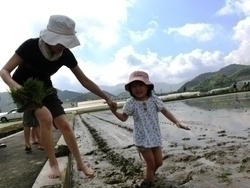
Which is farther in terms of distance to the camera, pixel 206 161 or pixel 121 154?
pixel 121 154

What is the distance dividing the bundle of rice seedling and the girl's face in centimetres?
130

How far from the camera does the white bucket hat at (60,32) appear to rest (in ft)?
12.3

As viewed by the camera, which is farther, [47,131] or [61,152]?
[61,152]

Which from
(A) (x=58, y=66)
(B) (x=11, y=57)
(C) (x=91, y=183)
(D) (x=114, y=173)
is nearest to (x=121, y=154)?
(D) (x=114, y=173)

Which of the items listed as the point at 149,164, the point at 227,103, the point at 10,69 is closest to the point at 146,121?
the point at 149,164

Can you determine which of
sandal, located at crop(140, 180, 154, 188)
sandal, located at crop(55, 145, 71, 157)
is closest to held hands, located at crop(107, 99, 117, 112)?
sandal, located at crop(140, 180, 154, 188)

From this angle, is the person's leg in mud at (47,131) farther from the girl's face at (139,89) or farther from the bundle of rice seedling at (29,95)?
the girl's face at (139,89)

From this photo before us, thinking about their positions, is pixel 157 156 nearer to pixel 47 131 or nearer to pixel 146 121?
pixel 146 121

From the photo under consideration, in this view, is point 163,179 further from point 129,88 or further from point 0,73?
point 0,73

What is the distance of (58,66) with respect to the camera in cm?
421

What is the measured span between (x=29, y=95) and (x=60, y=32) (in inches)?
31.7

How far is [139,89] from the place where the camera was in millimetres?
4594

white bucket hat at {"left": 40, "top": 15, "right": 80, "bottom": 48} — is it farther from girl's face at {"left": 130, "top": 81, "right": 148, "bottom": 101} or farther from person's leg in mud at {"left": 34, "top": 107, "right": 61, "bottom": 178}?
girl's face at {"left": 130, "top": 81, "right": 148, "bottom": 101}

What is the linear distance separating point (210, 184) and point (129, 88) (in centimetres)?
170
